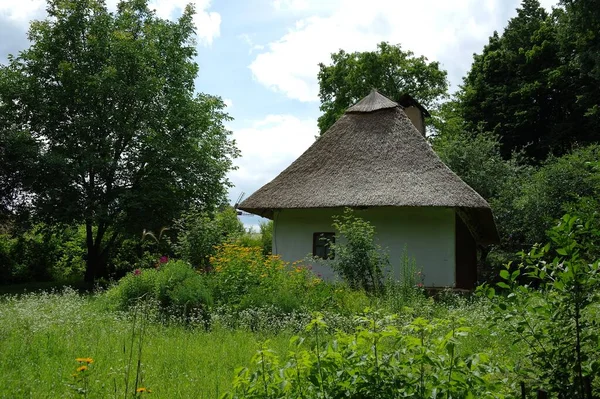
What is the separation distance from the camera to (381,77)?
26.8 metres

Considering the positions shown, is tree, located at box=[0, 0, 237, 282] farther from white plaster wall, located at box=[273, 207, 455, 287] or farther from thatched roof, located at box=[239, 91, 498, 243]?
white plaster wall, located at box=[273, 207, 455, 287]

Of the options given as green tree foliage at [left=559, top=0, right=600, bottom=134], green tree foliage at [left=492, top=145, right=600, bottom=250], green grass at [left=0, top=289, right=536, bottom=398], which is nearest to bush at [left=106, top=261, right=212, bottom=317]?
green grass at [left=0, top=289, right=536, bottom=398]

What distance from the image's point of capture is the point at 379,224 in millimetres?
13375

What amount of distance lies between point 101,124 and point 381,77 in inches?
584

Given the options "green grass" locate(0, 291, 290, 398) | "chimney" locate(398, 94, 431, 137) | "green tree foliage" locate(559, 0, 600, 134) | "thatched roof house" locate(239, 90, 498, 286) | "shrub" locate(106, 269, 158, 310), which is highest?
"green tree foliage" locate(559, 0, 600, 134)

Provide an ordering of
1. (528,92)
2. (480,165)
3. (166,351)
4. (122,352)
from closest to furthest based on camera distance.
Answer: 1. (122,352)
2. (166,351)
3. (480,165)
4. (528,92)

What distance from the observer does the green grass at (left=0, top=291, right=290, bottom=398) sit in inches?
170

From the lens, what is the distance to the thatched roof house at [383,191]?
12.6 meters

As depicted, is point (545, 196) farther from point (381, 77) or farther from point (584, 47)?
point (381, 77)

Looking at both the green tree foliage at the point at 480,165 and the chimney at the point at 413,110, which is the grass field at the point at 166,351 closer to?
the green tree foliage at the point at 480,165

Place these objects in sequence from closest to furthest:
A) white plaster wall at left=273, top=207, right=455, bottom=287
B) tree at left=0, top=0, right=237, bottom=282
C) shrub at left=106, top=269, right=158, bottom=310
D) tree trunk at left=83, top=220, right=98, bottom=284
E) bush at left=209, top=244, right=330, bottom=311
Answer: bush at left=209, top=244, right=330, bottom=311 → shrub at left=106, top=269, right=158, bottom=310 → white plaster wall at left=273, top=207, right=455, bottom=287 → tree at left=0, top=0, right=237, bottom=282 → tree trunk at left=83, top=220, right=98, bottom=284

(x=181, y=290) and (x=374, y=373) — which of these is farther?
(x=181, y=290)

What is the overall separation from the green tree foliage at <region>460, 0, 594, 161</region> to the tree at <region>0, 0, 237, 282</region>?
11.8 m

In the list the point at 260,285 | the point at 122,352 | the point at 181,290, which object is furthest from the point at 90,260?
the point at 122,352
